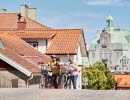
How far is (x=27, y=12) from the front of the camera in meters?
68.1

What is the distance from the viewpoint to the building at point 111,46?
184m

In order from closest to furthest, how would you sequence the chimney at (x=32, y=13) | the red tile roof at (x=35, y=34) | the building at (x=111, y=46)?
the red tile roof at (x=35, y=34) → the chimney at (x=32, y=13) → the building at (x=111, y=46)

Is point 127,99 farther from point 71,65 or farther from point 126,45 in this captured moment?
point 126,45

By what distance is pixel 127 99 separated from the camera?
377 centimetres

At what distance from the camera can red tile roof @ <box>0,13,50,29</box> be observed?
60.9 metres

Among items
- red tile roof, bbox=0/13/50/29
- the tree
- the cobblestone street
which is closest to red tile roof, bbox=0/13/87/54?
the tree

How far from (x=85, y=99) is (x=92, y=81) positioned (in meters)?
55.3

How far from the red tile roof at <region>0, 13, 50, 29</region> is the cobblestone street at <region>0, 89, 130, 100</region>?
56.3 meters

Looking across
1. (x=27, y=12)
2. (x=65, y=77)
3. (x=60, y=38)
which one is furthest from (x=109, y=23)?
(x=65, y=77)

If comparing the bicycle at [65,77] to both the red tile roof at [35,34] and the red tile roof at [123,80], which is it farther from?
the red tile roof at [123,80]

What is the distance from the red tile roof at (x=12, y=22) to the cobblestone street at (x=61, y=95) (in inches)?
2215

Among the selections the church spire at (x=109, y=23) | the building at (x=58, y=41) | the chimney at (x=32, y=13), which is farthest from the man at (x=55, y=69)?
the church spire at (x=109, y=23)

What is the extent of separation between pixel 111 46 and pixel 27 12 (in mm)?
120651

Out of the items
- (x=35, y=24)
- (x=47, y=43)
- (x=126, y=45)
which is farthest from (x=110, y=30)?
(x=47, y=43)
